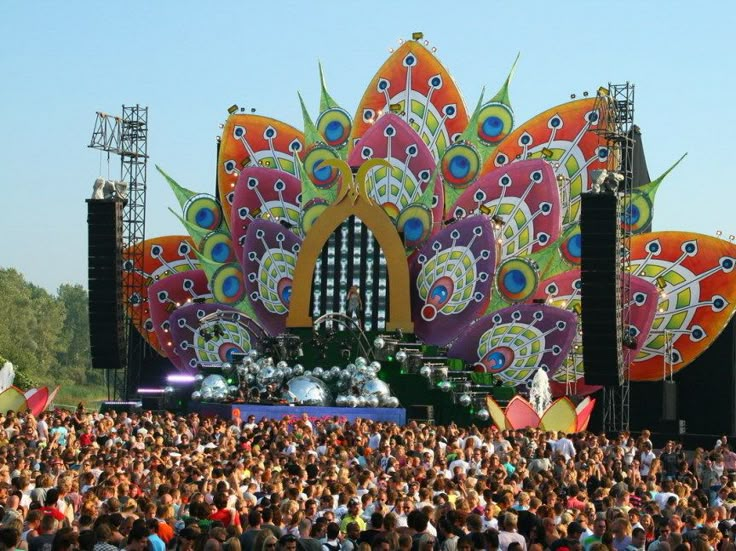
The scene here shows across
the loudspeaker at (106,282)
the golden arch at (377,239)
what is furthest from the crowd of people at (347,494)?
the loudspeaker at (106,282)

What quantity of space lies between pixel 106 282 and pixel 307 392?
6.83 m

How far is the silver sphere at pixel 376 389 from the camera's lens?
108 feet

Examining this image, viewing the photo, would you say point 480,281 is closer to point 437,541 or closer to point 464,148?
point 464,148

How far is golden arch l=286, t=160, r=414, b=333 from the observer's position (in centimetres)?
3684

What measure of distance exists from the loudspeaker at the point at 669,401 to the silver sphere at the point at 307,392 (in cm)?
745

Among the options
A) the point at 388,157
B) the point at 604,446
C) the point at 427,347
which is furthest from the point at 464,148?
the point at 604,446

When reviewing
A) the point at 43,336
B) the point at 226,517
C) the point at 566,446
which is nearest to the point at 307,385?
the point at 566,446

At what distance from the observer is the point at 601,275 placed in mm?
31547

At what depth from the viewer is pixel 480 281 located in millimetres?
36250

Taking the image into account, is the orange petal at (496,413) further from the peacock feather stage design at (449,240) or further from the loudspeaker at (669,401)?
the loudspeaker at (669,401)

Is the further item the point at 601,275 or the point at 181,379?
the point at 181,379

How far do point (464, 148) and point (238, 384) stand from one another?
8069mm

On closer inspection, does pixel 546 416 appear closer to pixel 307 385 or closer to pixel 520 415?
pixel 520 415

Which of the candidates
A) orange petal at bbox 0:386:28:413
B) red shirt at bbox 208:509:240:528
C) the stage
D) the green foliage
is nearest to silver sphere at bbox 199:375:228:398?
the stage
